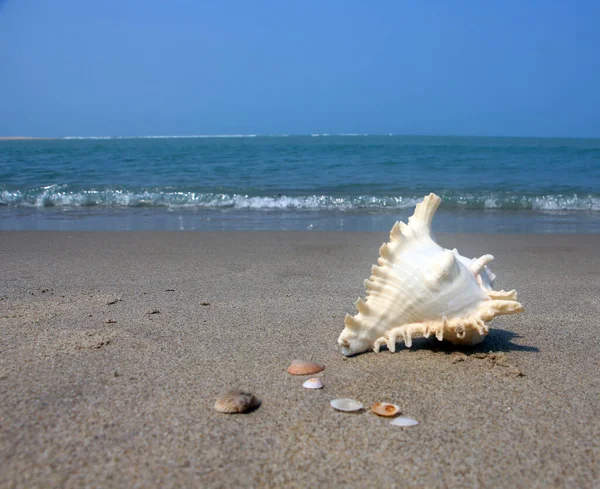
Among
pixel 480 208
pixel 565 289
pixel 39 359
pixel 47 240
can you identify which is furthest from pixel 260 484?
pixel 480 208

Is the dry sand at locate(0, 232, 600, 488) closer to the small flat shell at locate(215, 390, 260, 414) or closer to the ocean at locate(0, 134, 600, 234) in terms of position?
the small flat shell at locate(215, 390, 260, 414)

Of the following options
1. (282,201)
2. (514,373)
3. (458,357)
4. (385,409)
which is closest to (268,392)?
(385,409)

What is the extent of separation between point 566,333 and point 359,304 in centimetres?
133

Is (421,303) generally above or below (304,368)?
above

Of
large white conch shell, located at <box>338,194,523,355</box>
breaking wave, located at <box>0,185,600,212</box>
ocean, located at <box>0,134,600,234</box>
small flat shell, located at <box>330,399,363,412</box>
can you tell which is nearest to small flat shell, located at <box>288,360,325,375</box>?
large white conch shell, located at <box>338,194,523,355</box>

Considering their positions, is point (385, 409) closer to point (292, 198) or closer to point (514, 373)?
point (514, 373)

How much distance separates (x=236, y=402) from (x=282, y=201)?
1026 cm

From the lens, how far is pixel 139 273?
4922 mm

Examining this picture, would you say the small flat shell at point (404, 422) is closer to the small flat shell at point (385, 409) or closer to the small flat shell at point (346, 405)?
the small flat shell at point (385, 409)

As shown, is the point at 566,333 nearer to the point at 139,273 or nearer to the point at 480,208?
the point at 139,273

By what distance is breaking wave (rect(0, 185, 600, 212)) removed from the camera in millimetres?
11719

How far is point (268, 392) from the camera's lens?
2.25 metres

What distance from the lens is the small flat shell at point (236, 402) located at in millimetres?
2029

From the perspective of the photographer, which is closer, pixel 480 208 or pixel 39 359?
pixel 39 359
